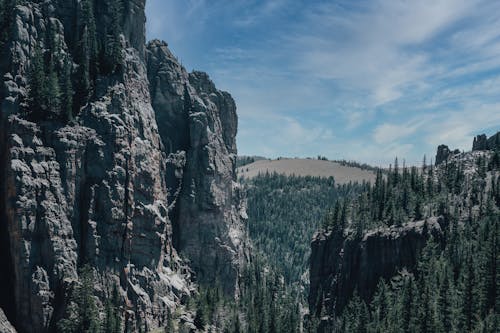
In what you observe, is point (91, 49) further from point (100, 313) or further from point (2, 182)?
point (100, 313)

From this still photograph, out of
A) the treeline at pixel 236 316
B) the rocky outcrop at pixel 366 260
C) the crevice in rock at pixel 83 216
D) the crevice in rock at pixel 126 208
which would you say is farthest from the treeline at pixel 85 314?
the rocky outcrop at pixel 366 260

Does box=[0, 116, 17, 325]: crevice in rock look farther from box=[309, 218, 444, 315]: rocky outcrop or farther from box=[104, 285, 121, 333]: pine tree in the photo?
box=[309, 218, 444, 315]: rocky outcrop

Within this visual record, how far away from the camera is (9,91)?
130875mm

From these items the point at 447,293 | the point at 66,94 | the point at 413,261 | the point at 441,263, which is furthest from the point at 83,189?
the point at 441,263

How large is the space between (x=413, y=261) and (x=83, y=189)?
90958mm

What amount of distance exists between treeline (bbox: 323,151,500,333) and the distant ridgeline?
0.24 metres

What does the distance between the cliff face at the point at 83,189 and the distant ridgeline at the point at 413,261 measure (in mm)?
46828

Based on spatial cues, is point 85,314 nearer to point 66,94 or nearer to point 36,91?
point 36,91

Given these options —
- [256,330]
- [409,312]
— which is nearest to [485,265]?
[409,312]

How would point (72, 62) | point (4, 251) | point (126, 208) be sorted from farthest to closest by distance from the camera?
point (72, 62), point (126, 208), point (4, 251)

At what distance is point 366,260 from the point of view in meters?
168

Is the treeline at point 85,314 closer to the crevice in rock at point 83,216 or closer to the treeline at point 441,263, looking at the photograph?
the crevice in rock at point 83,216

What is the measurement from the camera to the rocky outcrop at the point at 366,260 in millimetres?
161625

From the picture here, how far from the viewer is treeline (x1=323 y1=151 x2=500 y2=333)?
→ 12550cm
